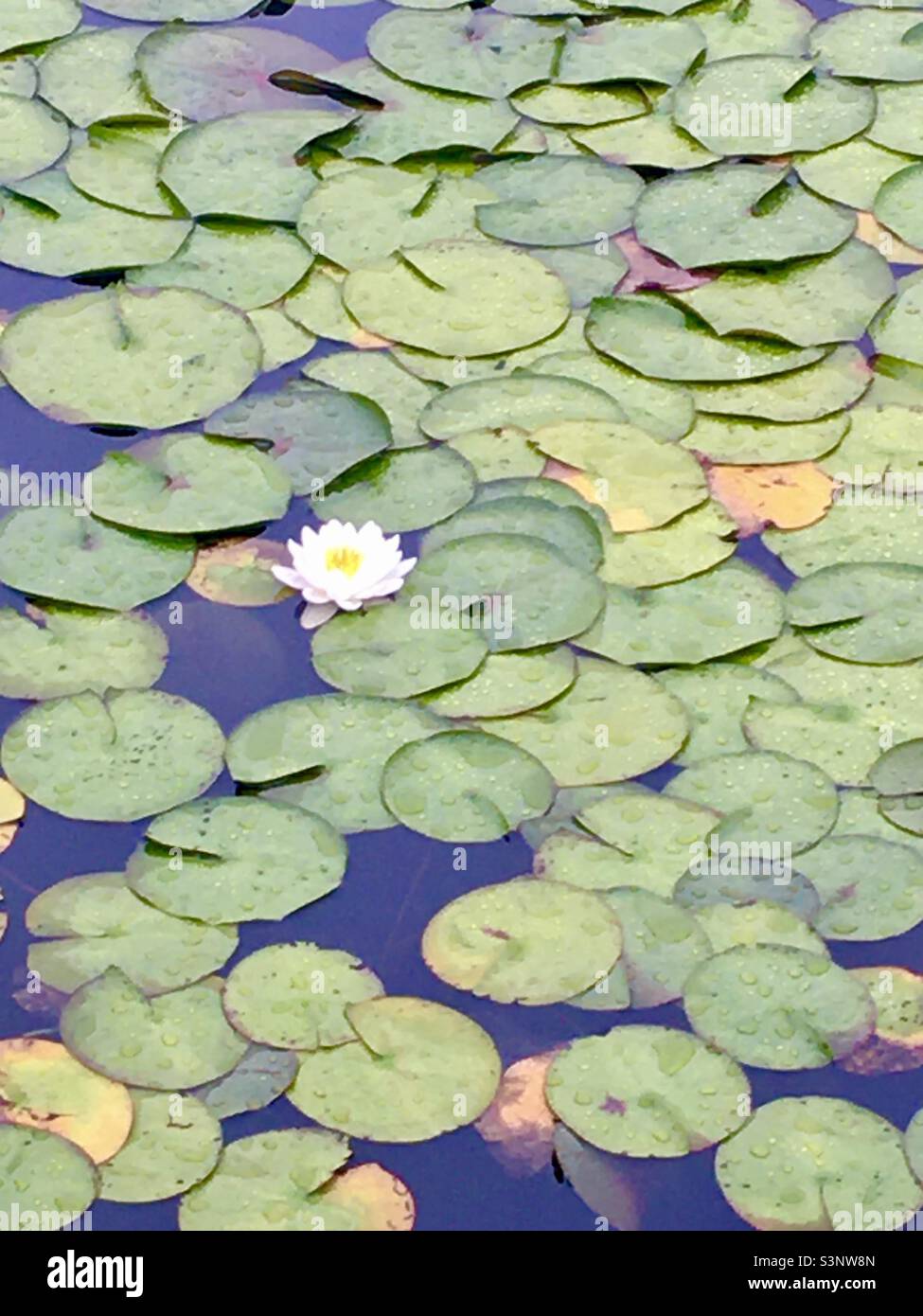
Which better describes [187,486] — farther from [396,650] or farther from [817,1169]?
[817,1169]

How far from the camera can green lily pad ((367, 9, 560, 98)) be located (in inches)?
174

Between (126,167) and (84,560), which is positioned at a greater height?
(126,167)

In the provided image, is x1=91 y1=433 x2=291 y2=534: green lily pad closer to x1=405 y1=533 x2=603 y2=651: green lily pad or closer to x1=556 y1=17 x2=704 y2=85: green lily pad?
x1=405 y1=533 x2=603 y2=651: green lily pad

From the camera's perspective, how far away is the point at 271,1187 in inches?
95.7

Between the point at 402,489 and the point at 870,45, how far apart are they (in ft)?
6.47

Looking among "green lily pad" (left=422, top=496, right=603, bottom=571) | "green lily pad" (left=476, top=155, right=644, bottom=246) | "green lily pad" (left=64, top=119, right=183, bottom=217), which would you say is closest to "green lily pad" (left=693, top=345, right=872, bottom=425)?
"green lily pad" (left=422, top=496, right=603, bottom=571)

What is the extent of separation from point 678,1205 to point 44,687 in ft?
4.39

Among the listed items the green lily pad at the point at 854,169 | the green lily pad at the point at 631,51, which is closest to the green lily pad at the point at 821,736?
the green lily pad at the point at 854,169

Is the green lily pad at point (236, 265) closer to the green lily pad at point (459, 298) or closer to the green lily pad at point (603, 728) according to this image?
the green lily pad at point (459, 298)

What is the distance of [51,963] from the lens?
2.69 meters

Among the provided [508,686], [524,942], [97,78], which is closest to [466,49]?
[97,78]
